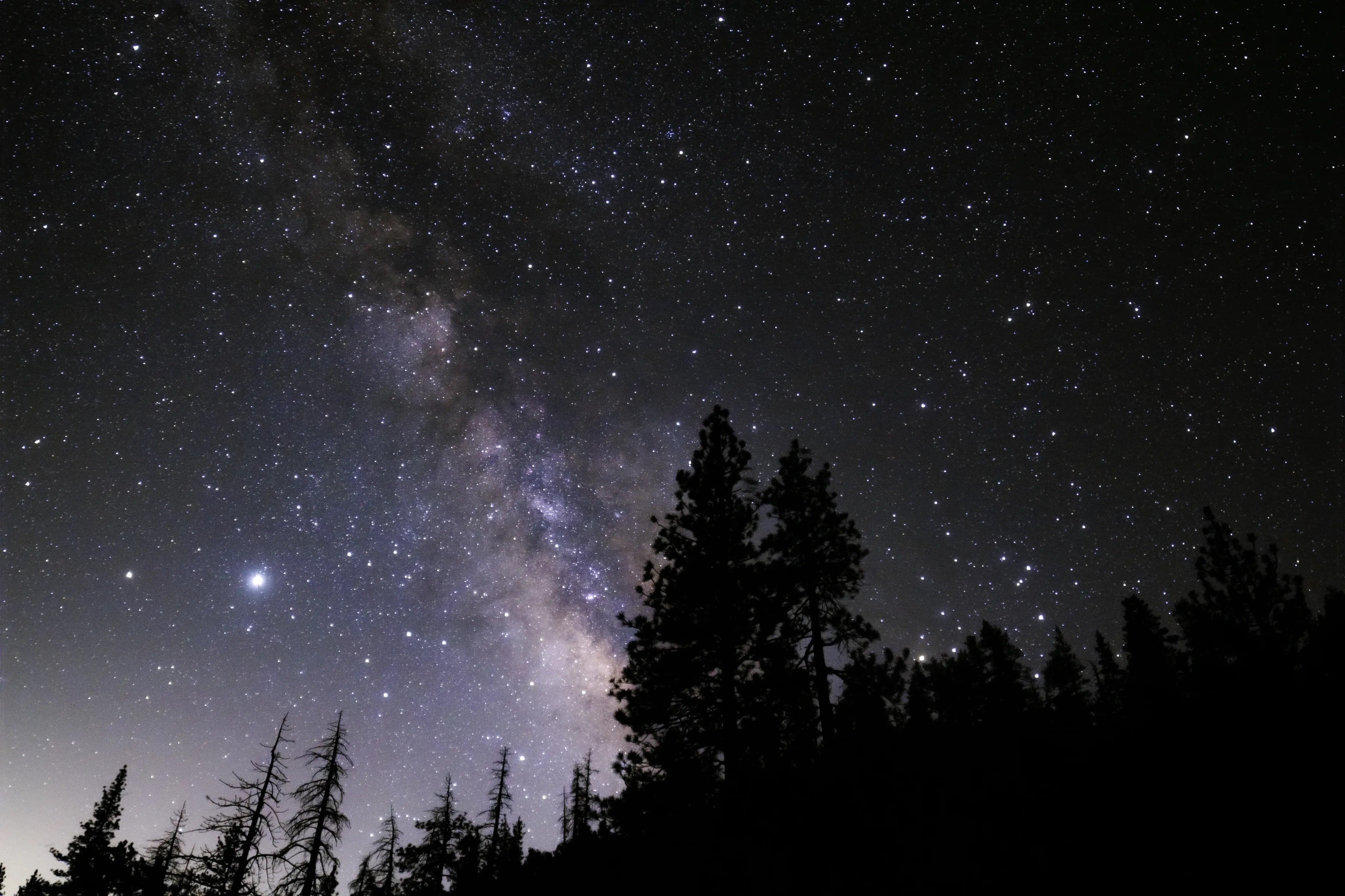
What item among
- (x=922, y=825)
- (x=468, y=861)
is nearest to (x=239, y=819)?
(x=468, y=861)

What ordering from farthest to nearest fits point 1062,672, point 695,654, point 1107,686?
1. point 1062,672
2. point 1107,686
3. point 695,654

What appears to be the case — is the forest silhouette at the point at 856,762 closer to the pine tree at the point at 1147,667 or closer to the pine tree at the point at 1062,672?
the pine tree at the point at 1147,667

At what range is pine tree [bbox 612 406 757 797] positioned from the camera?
14.9 m

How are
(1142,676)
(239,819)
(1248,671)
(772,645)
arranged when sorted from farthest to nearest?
1. (1142,676)
2. (239,819)
3. (772,645)
4. (1248,671)

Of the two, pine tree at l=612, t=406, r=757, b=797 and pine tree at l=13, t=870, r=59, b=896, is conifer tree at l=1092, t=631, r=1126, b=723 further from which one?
pine tree at l=13, t=870, r=59, b=896

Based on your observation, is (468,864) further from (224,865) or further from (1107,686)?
(1107,686)

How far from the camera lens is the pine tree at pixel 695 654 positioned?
14.9 meters

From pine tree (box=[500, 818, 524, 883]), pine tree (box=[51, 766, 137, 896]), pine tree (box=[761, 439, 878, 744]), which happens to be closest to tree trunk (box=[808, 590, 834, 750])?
pine tree (box=[761, 439, 878, 744])

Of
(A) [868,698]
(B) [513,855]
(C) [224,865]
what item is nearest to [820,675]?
(A) [868,698]

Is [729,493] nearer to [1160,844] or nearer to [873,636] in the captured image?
[873,636]

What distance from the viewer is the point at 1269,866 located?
8.36m

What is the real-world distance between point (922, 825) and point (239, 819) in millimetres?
19126

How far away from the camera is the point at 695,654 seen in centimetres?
1556

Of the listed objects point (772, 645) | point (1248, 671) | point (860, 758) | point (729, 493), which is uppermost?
point (729, 493)
